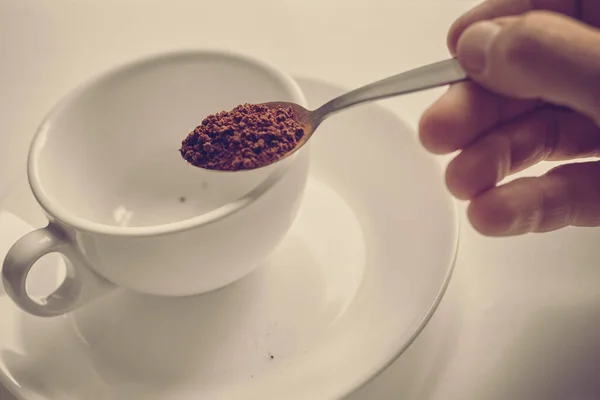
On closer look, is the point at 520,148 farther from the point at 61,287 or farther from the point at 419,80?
the point at 61,287

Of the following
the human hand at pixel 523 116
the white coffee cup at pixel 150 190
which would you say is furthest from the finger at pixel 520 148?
the white coffee cup at pixel 150 190

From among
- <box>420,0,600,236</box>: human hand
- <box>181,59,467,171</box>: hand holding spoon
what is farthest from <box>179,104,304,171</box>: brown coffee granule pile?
<box>420,0,600,236</box>: human hand

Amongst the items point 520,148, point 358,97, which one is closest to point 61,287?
point 358,97

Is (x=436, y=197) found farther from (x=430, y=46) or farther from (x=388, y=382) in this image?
(x=430, y=46)

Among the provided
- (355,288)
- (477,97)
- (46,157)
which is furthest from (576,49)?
(46,157)

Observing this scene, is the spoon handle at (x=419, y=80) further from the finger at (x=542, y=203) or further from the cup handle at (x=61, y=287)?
the cup handle at (x=61, y=287)

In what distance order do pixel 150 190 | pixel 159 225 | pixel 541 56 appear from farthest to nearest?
pixel 150 190, pixel 159 225, pixel 541 56
